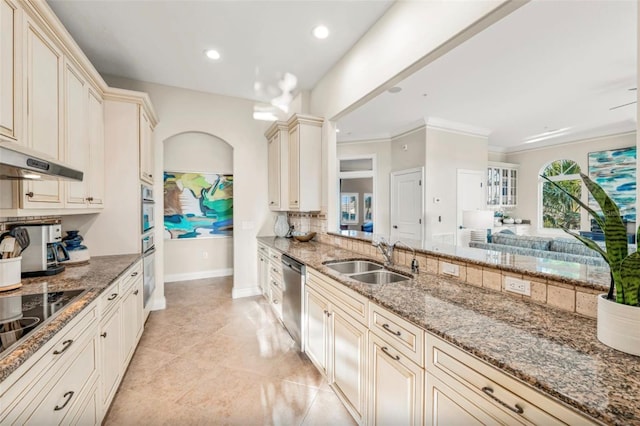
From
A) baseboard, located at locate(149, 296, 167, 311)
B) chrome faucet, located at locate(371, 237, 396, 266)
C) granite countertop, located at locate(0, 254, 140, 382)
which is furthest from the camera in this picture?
baseboard, located at locate(149, 296, 167, 311)

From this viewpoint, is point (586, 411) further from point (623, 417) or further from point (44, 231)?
point (44, 231)

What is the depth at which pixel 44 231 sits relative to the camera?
1899mm

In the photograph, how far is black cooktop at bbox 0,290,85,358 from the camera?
107cm

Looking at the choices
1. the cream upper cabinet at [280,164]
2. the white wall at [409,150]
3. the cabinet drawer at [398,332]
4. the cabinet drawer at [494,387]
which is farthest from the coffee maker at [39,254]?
the white wall at [409,150]

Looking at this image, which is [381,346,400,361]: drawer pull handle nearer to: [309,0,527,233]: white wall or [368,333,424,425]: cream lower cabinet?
[368,333,424,425]: cream lower cabinet

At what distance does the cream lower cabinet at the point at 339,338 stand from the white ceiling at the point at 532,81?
9.52ft

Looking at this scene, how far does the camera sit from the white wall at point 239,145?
149 inches

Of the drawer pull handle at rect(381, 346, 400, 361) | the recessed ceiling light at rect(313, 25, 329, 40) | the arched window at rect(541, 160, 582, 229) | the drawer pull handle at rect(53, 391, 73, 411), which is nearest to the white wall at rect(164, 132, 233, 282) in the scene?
the recessed ceiling light at rect(313, 25, 329, 40)

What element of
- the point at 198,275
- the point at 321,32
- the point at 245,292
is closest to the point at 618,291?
the point at 321,32

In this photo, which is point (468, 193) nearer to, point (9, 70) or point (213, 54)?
point (213, 54)

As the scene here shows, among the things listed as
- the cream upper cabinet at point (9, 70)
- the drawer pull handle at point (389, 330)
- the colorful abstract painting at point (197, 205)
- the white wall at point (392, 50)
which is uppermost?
the white wall at point (392, 50)

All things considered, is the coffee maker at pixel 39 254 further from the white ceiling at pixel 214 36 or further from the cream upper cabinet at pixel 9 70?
the white ceiling at pixel 214 36

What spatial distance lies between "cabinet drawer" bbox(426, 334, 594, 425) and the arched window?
744 cm

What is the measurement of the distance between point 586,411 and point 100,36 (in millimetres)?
4166
